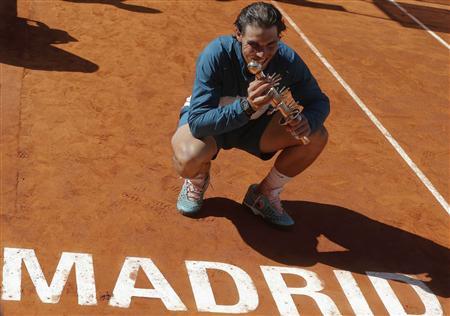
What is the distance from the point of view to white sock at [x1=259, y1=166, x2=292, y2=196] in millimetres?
5980

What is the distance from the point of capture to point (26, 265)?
507 centimetres

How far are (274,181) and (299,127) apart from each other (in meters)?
0.84

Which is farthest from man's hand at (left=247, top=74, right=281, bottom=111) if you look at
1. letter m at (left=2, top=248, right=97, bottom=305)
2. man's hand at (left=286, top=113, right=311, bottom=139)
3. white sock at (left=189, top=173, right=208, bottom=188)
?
letter m at (left=2, top=248, right=97, bottom=305)

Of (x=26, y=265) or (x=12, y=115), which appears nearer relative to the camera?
(x=26, y=265)

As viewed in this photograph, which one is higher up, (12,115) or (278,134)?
(278,134)

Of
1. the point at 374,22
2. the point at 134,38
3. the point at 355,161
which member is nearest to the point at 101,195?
the point at 355,161

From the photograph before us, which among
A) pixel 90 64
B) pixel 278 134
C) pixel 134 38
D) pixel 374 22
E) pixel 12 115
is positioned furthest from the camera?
pixel 374 22

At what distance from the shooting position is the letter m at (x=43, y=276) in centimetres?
482

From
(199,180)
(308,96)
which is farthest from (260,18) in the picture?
(199,180)

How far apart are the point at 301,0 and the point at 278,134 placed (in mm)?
8041

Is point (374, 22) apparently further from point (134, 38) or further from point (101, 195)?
point (101, 195)

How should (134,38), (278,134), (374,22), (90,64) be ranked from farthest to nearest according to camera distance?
1. (374,22)
2. (134,38)
3. (90,64)
4. (278,134)

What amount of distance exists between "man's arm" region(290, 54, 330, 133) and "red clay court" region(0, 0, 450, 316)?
1014 mm

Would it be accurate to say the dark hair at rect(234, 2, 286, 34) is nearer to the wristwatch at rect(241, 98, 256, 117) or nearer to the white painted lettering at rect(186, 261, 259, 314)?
the wristwatch at rect(241, 98, 256, 117)
